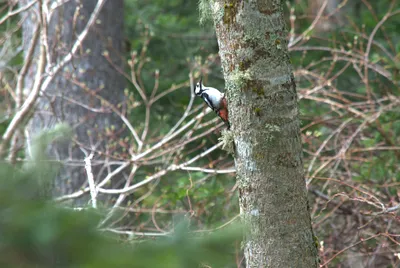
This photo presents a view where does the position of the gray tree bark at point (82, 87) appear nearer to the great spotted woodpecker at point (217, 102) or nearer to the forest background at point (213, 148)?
the forest background at point (213, 148)

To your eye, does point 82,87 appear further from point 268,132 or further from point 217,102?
point 268,132

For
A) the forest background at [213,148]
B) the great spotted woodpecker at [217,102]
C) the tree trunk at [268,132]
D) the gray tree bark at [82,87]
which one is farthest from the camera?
the gray tree bark at [82,87]

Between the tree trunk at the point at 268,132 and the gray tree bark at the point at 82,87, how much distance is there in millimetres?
3958

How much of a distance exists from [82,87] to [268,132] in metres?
4.21

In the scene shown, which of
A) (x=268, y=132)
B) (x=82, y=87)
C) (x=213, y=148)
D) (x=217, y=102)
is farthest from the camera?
(x=82, y=87)

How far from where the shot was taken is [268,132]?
2.56 m

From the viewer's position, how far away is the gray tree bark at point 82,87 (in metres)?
6.62

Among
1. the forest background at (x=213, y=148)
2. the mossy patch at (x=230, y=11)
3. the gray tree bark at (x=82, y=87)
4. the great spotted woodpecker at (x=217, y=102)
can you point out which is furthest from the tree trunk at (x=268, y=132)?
the gray tree bark at (x=82, y=87)

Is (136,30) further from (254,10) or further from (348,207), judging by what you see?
(254,10)

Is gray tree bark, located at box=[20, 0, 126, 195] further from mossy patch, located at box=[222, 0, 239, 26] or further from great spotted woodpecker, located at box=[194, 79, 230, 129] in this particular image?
mossy patch, located at box=[222, 0, 239, 26]

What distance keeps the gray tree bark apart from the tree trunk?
3958 millimetres

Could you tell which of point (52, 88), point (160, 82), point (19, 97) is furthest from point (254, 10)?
point (160, 82)

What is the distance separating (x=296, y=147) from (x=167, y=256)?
1.63 meters

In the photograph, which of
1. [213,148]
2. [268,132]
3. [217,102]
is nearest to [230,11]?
[268,132]
